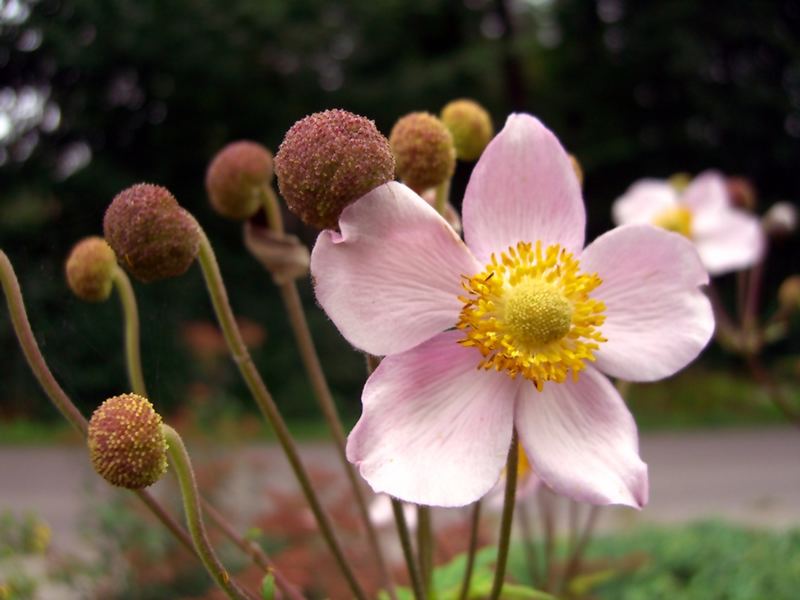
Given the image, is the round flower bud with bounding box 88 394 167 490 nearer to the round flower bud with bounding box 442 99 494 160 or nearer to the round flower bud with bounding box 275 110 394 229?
the round flower bud with bounding box 275 110 394 229

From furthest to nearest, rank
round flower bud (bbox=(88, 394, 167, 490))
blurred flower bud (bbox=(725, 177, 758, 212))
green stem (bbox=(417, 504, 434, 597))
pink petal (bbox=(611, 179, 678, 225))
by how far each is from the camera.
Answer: blurred flower bud (bbox=(725, 177, 758, 212)) < pink petal (bbox=(611, 179, 678, 225)) < green stem (bbox=(417, 504, 434, 597)) < round flower bud (bbox=(88, 394, 167, 490))

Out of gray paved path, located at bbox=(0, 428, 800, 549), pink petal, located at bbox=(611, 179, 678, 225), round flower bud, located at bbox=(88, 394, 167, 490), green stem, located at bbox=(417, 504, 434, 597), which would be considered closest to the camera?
round flower bud, located at bbox=(88, 394, 167, 490)

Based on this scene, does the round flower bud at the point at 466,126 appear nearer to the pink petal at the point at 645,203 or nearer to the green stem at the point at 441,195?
the green stem at the point at 441,195

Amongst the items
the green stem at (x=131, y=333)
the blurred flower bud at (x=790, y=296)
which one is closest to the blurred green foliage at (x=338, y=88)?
the blurred flower bud at (x=790, y=296)

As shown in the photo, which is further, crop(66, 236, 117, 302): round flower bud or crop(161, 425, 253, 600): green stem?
crop(66, 236, 117, 302): round flower bud

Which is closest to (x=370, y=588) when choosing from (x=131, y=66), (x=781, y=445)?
(x=781, y=445)

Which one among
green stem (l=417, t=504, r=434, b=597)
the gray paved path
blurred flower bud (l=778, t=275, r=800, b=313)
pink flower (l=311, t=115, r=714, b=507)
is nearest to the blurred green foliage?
the gray paved path

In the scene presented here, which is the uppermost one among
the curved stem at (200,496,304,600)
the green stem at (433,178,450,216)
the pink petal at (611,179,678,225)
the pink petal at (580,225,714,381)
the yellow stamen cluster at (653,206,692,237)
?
the green stem at (433,178,450,216)

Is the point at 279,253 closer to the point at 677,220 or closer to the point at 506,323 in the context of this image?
the point at 506,323
